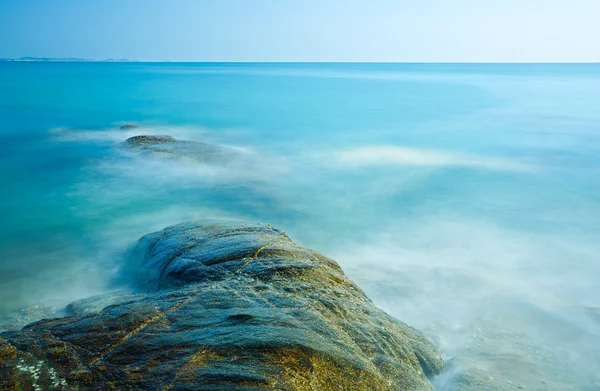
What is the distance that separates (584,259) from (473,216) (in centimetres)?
272

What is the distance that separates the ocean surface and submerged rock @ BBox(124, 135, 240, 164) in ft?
1.84

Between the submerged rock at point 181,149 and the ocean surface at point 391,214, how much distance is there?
560 millimetres

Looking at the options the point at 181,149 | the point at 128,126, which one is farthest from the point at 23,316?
the point at 128,126

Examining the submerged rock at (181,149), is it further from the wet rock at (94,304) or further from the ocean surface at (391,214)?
the wet rock at (94,304)

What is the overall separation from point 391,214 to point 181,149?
8.13m

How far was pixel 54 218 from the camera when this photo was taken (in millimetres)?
10023

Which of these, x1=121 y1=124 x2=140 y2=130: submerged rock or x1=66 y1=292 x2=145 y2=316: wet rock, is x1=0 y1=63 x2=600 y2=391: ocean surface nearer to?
x1=66 y1=292 x2=145 y2=316: wet rock

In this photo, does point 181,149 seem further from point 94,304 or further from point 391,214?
point 94,304

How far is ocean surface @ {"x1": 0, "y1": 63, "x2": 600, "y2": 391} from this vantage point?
6180 millimetres

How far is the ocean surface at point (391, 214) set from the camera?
6.18 m

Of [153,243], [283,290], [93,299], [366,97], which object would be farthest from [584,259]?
[366,97]

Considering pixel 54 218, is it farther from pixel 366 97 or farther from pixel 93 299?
pixel 366 97

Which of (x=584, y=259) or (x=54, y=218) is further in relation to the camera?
(x=54, y=218)

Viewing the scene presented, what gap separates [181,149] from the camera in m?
15.9
